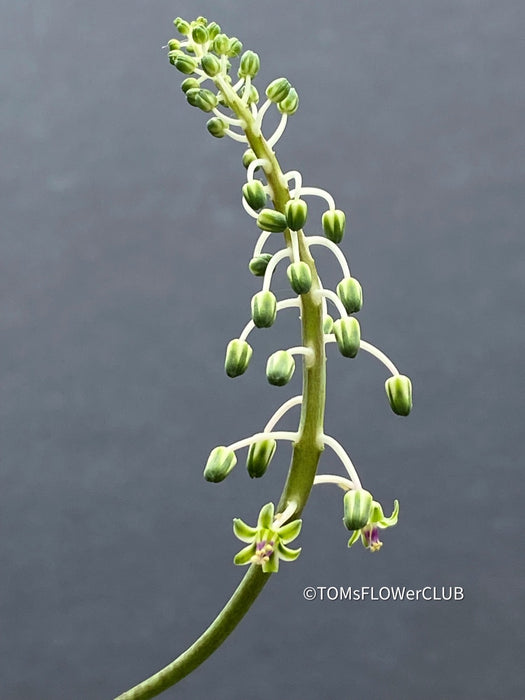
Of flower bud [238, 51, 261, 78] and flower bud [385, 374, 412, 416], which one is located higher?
flower bud [238, 51, 261, 78]

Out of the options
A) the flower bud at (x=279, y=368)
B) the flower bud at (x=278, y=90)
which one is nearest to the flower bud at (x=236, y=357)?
the flower bud at (x=279, y=368)

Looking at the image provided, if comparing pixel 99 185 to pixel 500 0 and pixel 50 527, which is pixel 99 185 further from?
pixel 500 0

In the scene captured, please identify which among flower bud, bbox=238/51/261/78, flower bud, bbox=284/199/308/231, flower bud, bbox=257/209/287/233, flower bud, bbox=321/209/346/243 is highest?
flower bud, bbox=238/51/261/78

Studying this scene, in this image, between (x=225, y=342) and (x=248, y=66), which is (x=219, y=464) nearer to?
(x=248, y=66)

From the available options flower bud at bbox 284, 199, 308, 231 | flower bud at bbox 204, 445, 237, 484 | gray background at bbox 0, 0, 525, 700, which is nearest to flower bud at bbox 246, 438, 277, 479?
flower bud at bbox 204, 445, 237, 484

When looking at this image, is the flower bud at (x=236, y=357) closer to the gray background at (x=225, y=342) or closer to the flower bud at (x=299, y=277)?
the flower bud at (x=299, y=277)

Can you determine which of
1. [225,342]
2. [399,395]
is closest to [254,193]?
[399,395]

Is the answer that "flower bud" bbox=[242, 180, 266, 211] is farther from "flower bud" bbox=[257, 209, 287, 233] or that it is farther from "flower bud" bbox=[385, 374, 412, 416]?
"flower bud" bbox=[385, 374, 412, 416]
